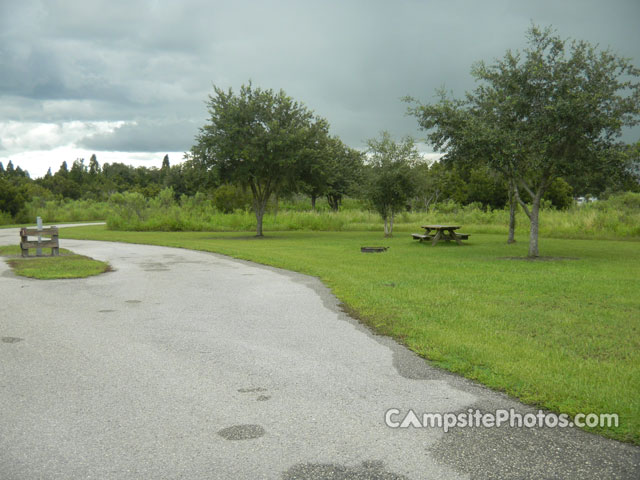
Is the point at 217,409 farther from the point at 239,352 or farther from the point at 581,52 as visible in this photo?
the point at 581,52

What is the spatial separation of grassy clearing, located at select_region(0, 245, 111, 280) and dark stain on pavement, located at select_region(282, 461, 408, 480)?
1000cm

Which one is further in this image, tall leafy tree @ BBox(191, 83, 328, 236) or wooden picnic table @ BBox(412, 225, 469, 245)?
tall leafy tree @ BBox(191, 83, 328, 236)

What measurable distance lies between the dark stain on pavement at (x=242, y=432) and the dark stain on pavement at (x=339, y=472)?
517mm

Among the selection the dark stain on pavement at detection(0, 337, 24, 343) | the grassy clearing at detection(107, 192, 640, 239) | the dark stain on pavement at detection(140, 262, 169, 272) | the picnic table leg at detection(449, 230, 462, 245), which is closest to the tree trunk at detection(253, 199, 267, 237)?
the grassy clearing at detection(107, 192, 640, 239)

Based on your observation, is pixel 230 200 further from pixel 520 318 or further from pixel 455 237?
pixel 520 318

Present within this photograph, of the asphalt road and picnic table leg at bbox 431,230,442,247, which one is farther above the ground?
picnic table leg at bbox 431,230,442,247

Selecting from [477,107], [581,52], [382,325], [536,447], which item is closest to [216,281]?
[382,325]

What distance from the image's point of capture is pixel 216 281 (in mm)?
10844

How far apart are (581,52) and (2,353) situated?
15.7 meters

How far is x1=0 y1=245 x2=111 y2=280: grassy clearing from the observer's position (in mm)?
11547

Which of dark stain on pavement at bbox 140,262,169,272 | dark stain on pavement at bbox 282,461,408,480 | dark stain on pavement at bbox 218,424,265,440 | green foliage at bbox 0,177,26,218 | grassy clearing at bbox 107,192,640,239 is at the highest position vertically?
green foliage at bbox 0,177,26,218

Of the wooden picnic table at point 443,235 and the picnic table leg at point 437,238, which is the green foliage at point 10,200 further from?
the picnic table leg at point 437,238

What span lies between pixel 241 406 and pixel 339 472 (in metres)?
1.23

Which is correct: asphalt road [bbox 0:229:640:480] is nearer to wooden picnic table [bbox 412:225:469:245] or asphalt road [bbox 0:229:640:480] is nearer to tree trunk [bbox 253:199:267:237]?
wooden picnic table [bbox 412:225:469:245]
